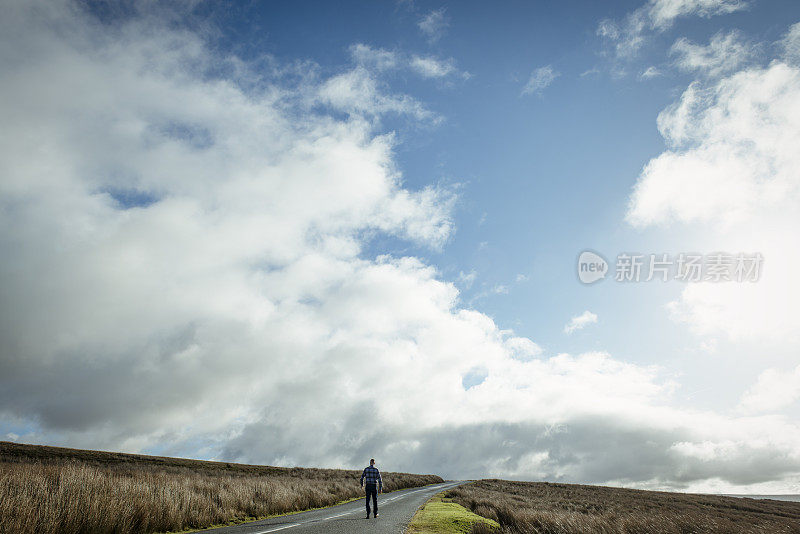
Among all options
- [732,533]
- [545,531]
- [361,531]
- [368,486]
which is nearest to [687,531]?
[732,533]

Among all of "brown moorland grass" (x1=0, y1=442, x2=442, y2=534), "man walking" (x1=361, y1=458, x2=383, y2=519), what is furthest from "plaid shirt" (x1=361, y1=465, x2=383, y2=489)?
"brown moorland grass" (x1=0, y1=442, x2=442, y2=534)

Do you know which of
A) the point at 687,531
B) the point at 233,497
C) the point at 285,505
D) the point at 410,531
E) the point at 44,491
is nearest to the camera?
the point at 44,491

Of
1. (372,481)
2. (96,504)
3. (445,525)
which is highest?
(96,504)

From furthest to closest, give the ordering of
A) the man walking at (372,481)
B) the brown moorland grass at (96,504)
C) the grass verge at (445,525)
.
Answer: the man walking at (372,481), the grass verge at (445,525), the brown moorland grass at (96,504)

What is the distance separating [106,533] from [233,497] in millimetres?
8033

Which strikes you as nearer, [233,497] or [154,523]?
[154,523]

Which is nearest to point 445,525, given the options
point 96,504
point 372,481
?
point 372,481

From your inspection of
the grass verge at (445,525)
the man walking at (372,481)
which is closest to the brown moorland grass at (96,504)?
the man walking at (372,481)

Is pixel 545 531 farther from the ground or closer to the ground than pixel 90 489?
closer to the ground

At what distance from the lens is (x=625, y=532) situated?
10125 millimetres

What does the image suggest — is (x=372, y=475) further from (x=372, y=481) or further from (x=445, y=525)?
(x=445, y=525)

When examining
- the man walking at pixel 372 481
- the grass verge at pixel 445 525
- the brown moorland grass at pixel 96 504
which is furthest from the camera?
the man walking at pixel 372 481

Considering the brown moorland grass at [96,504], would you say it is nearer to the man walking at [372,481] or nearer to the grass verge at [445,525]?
the man walking at [372,481]

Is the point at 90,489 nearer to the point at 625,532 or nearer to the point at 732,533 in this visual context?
the point at 625,532
